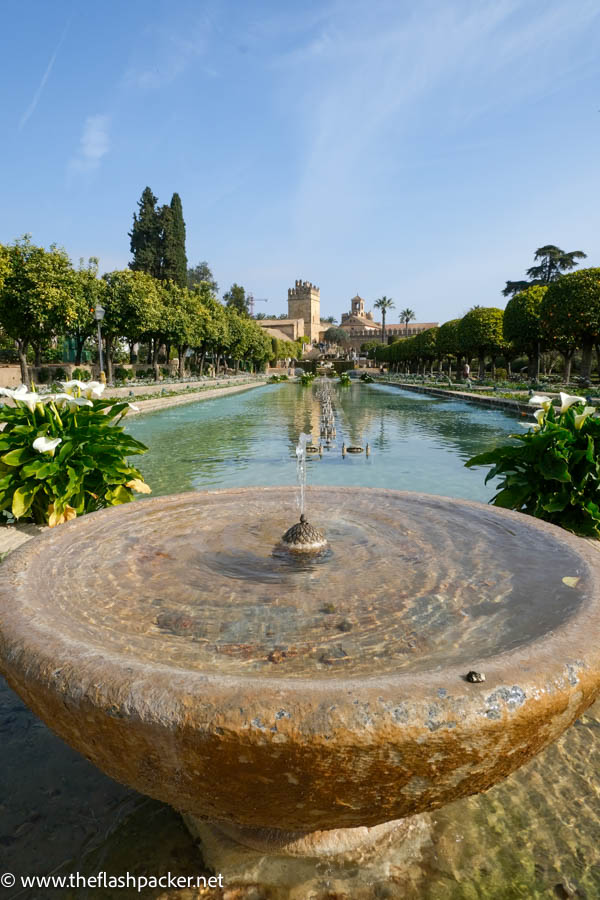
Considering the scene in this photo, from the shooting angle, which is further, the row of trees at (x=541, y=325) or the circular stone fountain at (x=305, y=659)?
the row of trees at (x=541, y=325)

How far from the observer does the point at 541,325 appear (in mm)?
27766

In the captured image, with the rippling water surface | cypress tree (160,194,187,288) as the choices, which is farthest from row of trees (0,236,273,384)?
the rippling water surface

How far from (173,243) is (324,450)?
46843mm

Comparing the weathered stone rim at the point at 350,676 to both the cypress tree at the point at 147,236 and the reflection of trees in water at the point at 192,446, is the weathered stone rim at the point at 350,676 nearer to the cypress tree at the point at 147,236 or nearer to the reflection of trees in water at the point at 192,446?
the reflection of trees in water at the point at 192,446

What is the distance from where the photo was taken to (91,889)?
4.84ft

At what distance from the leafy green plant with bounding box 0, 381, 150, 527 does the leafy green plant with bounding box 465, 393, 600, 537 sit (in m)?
3.00

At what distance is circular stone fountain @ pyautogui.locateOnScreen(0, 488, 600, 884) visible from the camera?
1038 millimetres

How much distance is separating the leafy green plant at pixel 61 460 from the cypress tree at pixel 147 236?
50560mm

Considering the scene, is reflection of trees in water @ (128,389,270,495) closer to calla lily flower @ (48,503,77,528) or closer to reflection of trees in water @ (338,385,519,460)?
calla lily flower @ (48,503,77,528)

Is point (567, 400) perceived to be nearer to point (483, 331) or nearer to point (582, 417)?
point (582, 417)

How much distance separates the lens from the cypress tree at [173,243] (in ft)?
166

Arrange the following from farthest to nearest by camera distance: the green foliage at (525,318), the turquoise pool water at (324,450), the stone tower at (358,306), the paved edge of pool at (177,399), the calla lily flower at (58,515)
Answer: the stone tower at (358,306) < the green foliage at (525,318) < the paved edge of pool at (177,399) < the turquoise pool water at (324,450) < the calla lily flower at (58,515)

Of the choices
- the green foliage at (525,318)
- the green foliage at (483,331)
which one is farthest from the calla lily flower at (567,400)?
the green foliage at (483,331)

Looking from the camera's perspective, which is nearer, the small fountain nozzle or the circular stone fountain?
the circular stone fountain
